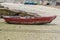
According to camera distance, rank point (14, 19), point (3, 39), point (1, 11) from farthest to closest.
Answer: point (1, 11)
point (14, 19)
point (3, 39)

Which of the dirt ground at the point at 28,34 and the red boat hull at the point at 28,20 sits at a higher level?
the dirt ground at the point at 28,34

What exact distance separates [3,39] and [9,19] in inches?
164

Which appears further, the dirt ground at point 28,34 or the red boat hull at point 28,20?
the red boat hull at point 28,20

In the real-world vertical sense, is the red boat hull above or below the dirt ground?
below

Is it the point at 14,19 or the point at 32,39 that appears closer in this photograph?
the point at 32,39

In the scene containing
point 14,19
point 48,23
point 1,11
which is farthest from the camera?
point 1,11

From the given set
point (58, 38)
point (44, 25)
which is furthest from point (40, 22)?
point (58, 38)

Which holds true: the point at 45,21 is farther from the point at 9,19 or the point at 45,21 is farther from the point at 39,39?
the point at 39,39

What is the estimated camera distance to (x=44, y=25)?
11523mm

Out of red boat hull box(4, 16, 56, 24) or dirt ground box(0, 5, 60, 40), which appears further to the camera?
red boat hull box(4, 16, 56, 24)

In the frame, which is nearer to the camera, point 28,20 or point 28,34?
point 28,34

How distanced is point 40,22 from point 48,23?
73cm

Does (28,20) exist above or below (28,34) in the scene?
below

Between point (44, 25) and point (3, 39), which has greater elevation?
point (3, 39)
